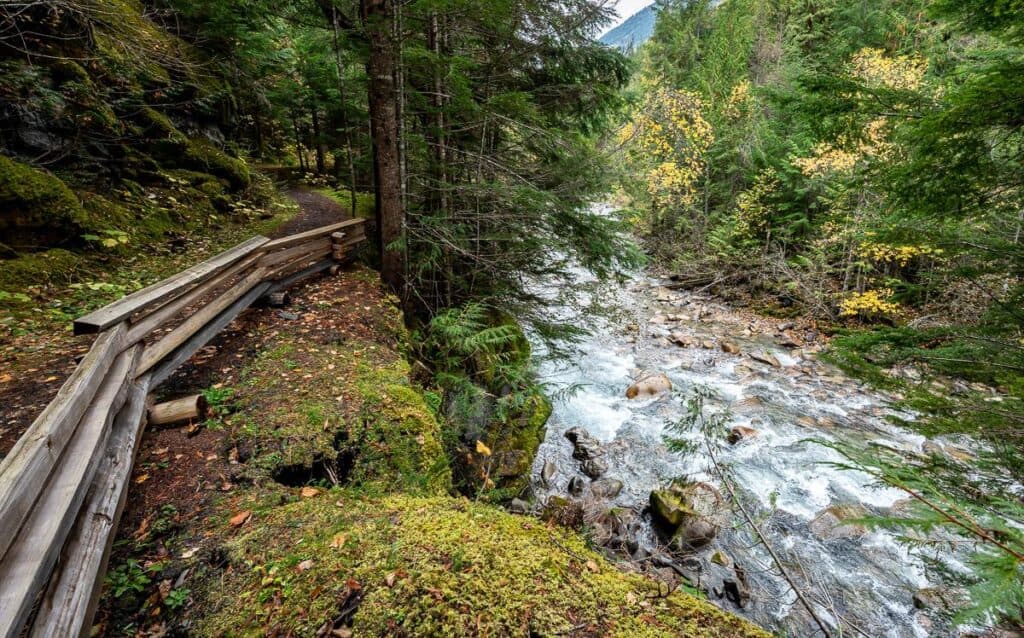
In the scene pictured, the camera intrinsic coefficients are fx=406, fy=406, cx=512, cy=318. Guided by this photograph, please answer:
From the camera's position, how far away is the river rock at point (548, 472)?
697cm

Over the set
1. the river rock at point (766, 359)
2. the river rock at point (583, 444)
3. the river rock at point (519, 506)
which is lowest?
the river rock at point (583, 444)

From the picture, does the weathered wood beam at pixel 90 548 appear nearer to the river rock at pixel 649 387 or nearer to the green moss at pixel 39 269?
the green moss at pixel 39 269

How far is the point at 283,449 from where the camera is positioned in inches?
152

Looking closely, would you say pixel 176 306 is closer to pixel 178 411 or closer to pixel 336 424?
pixel 178 411

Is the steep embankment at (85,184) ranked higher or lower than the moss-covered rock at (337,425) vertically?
higher

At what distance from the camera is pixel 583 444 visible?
8.03 m

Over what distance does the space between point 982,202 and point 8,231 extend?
12.3 metres

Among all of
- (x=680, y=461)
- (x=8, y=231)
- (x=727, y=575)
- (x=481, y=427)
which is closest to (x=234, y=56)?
(x=8, y=231)

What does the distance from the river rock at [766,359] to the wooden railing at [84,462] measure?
12883 millimetres

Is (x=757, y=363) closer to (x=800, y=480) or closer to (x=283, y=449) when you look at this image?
(x=800, y=480)

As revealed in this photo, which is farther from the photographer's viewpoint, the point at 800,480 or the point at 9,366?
the point at 800,480

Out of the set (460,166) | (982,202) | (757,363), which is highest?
(460,166)

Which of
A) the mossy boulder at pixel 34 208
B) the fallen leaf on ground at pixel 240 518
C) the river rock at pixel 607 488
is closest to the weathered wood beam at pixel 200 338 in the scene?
the fallen leaf on ground at pixel 240 518

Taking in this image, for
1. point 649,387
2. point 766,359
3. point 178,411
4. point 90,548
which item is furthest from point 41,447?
point 766,359
